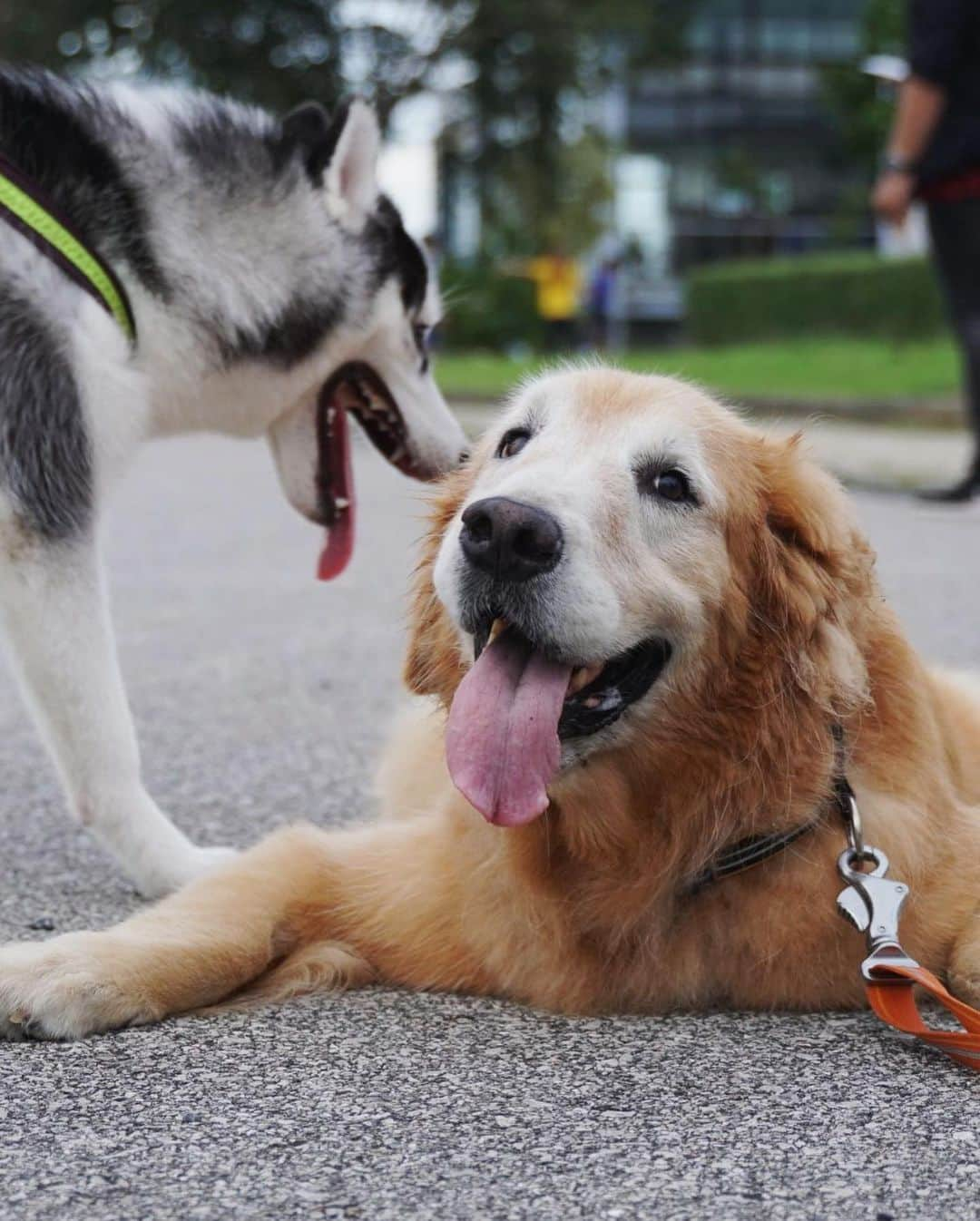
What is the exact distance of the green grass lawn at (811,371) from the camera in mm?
18047

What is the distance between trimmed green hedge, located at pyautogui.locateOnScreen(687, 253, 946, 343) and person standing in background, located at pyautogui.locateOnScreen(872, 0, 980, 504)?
17.0 m

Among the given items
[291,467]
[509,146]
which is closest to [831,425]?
[291,467]

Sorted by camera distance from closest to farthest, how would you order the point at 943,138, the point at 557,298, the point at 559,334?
the point at 943,138
the point at 557,298
the point at 559,334

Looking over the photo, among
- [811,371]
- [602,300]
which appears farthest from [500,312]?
[811,371]

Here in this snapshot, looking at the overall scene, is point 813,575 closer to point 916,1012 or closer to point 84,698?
point 916,1012

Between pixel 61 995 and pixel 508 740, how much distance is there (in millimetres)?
824

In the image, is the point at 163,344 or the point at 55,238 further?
the point at 163,344

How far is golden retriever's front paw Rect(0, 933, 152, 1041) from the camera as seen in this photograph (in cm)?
274

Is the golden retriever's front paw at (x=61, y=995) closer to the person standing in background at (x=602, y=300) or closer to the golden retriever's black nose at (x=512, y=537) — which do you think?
the golden retriever's black nose at (x=512, y=537)

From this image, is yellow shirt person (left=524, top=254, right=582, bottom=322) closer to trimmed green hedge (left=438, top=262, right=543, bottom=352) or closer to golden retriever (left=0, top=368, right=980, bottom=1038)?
trimmed green hedge (left=438, top=262, right=543, bottom=352)

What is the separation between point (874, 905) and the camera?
2.71 meters

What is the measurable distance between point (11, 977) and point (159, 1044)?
0.88 ft

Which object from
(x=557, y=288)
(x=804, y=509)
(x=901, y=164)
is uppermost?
(x=557, y=288)

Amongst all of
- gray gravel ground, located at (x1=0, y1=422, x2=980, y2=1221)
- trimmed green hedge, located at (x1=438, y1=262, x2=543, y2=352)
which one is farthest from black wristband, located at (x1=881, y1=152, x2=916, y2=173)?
trimmed green hedge, located at (x1=438, y1=262, x2=543, y2=352)
